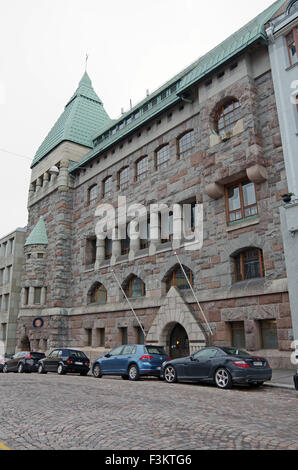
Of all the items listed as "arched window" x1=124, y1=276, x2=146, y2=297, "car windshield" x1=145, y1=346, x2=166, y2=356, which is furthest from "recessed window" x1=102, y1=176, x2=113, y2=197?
"car windshield" x1=145, y1=346, x2=166, y2=356

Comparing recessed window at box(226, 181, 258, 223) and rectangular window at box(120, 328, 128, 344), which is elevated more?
recessed window at box(226, 181, 258, 223)

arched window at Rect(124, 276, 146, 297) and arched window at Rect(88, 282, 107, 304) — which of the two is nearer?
arched window at Rect(124, 276, 146, 297)

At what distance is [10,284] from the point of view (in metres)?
38.2

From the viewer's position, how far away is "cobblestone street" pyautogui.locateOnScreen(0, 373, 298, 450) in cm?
513

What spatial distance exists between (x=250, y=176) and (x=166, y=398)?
10403 millimetres

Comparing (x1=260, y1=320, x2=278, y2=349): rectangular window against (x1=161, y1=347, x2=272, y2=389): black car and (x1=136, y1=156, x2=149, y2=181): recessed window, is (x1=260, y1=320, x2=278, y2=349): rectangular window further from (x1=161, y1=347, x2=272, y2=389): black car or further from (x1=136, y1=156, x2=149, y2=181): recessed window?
(x1=136, y1=156, x2=149, y2=181): recessed window

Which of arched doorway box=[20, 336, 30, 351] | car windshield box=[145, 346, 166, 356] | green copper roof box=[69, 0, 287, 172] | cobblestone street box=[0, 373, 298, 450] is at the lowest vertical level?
cobblestone street box=[0, 373, 298, 450]

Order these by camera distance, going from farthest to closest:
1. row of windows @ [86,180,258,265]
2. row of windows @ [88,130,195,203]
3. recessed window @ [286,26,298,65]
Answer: row of windows @ [88,130,195,203] → row of windows @ [86,180,258,265] → recessed window @ [286,26,298,65]

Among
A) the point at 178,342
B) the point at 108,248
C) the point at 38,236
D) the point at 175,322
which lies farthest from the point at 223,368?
the point at 38,236

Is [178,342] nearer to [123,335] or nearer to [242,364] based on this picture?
[123,335]

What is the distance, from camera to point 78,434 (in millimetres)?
5629

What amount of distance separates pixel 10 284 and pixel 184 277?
24.1 m

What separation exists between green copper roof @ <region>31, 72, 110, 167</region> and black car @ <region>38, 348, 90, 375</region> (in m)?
18.1
